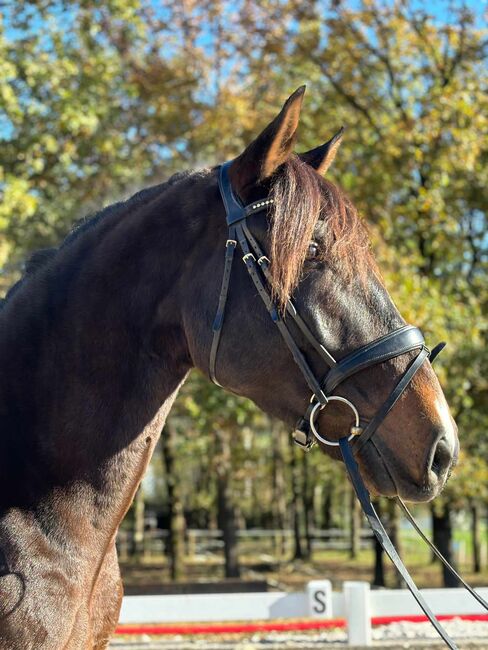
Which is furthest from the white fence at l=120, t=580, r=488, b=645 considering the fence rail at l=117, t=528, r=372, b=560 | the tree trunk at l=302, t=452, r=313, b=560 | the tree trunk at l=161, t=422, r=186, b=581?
the fence rail at l=117, t=528, r=372, b=560

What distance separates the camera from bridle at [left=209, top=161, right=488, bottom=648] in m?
2.16

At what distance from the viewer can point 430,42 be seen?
46.2 ft

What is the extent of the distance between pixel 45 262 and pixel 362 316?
3.78 ft

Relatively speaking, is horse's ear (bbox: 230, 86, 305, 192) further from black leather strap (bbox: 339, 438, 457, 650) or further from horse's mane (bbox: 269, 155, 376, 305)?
black leather strap (bbox: 339, 438, 457, 650)

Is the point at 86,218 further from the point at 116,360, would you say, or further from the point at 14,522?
the point at 14,522

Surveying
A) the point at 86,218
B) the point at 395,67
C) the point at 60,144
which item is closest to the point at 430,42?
the point at 395,67

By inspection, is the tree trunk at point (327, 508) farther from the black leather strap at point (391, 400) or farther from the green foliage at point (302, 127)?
the black leather strap at point (391, 400)

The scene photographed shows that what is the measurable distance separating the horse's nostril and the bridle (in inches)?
6.7

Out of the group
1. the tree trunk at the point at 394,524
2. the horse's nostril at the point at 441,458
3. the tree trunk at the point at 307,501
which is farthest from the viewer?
the tree trunk at the point at 307,501

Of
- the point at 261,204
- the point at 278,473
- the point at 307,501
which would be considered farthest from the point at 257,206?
the point at 307,501

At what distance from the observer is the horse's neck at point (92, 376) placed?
7.63 ft

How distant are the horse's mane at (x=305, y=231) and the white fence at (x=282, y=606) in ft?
17.7

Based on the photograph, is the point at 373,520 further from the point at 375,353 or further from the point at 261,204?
the point at 261,204

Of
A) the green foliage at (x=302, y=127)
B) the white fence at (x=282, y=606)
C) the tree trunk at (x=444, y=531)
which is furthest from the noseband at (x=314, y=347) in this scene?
the tree trunk at (x=444, y=531)
